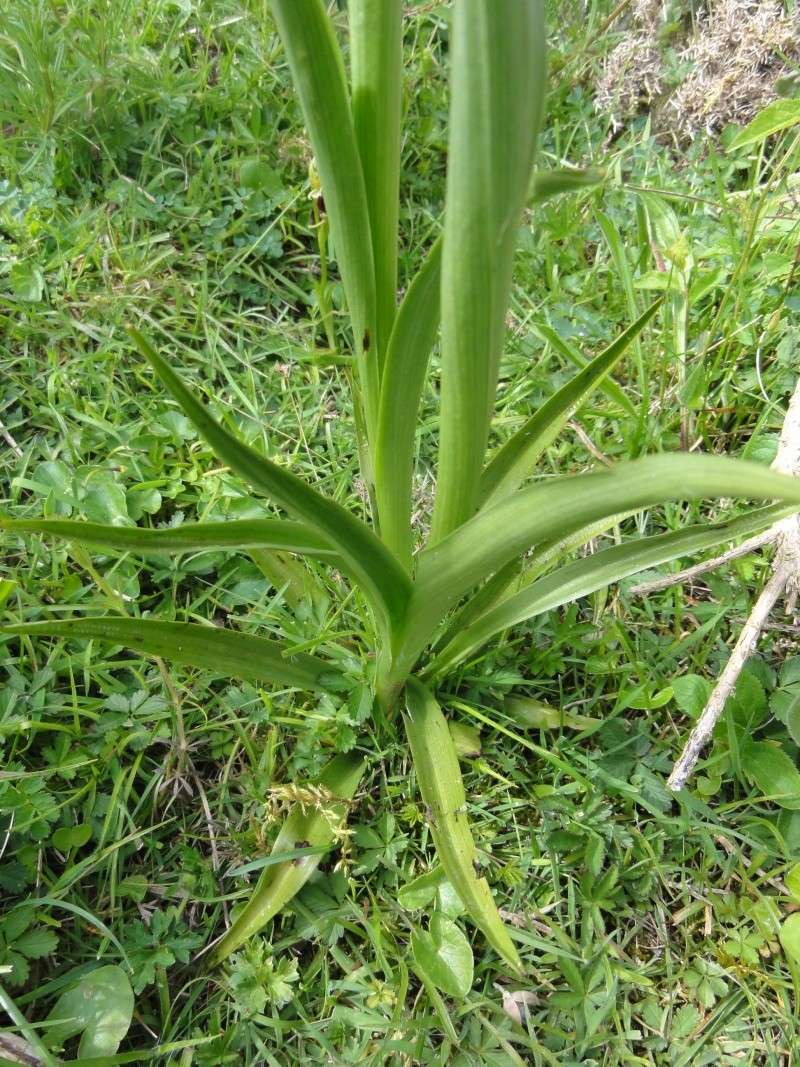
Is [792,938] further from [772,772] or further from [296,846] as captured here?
[296,846]

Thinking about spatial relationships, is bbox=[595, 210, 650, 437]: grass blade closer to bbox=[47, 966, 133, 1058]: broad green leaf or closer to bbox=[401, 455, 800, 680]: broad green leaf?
bbox=[401, 455, 800, 680]: broad green leaf

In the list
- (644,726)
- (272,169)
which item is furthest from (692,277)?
(272,169)

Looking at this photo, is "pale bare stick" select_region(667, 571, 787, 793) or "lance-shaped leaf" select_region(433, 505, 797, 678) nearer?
"lance-shaped leaf" select_region(433, 505, 797, 678)

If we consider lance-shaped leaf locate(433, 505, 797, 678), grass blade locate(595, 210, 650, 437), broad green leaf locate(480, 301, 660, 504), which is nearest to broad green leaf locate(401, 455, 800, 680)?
lance-shaped leaf locate(433, 505, 797, 678)

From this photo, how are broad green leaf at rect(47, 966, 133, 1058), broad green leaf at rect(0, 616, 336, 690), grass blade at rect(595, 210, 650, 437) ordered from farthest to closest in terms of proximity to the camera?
grass blade at rect(595, 210, 650, 437) < broad green leaf at rect(47, 966, 133, 1058) < broad green leaf at rect(0, 616, 336, 690)

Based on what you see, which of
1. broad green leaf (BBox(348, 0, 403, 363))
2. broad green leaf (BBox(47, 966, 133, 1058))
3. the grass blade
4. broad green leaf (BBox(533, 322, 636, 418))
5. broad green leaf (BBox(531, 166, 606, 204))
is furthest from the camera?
the grass blade

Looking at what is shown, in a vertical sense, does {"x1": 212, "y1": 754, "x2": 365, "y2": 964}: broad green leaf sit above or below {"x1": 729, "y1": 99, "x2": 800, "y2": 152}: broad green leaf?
→ below

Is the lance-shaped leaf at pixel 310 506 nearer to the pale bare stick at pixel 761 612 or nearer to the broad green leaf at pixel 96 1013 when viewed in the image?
the pale bare stick at pixel 761 612

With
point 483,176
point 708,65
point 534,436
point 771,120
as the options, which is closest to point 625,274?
point 771,120
